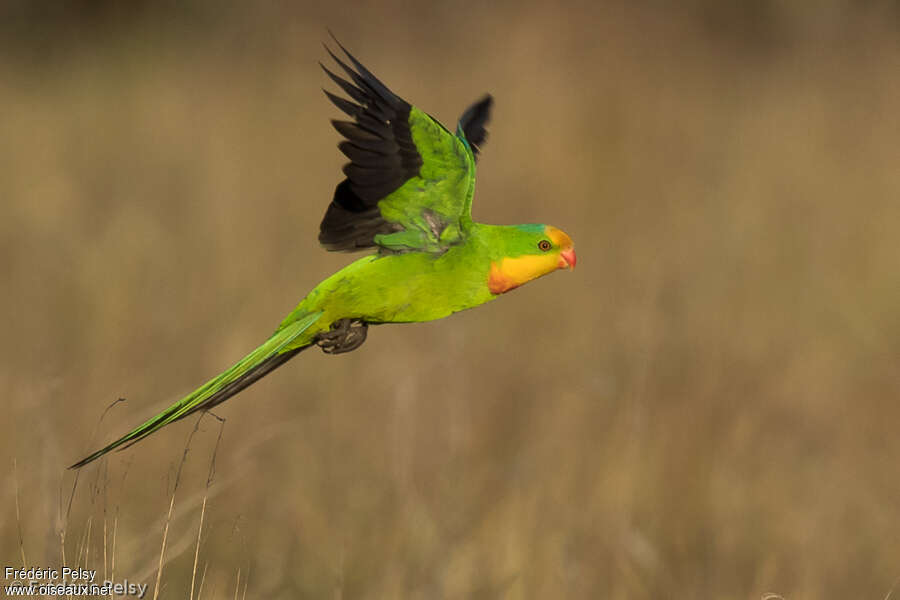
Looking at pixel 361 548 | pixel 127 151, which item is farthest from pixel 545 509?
pixel 127 151

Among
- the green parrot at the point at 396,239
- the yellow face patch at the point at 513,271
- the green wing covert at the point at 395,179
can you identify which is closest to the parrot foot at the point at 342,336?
the green parrot at the point at 396,239

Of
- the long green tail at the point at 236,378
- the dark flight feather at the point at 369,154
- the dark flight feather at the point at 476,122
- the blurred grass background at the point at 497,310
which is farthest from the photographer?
the blurred grass background at the point at 497,310

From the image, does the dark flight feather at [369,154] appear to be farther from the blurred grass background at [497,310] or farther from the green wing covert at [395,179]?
the blurred grass background at [497,310]

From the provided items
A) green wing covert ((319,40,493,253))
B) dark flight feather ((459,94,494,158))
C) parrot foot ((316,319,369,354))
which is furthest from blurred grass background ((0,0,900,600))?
dark flight feather ((459,94,494,158))

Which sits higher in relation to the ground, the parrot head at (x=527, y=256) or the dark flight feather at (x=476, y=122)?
the dark flight feather at (x=476, y=122)

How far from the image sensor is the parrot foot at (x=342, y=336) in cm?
365

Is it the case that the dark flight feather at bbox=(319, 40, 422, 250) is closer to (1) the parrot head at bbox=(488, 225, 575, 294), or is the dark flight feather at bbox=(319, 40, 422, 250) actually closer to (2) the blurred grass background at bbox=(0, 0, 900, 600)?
(1) the parrot head at bbox=(488, 225, 575, 294)

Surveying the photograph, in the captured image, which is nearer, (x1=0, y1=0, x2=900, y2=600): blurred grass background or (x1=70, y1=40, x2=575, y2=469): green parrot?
(x1=70, y1=40, x2=575, y2=469): green parrot

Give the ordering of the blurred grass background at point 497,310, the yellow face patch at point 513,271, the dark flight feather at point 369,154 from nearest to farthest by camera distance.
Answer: the dark flight feather at point 369,154 → the yellow face patch at point 513,271 → the blurred grass background at point 497,310

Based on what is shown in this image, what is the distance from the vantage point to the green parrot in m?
3.51

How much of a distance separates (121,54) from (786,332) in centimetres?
843

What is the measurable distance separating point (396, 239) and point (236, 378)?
27.0 inches

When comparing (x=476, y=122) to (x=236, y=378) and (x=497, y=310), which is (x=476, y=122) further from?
(x=497, y=310)

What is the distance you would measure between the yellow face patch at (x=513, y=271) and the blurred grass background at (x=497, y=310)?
3.95ft
